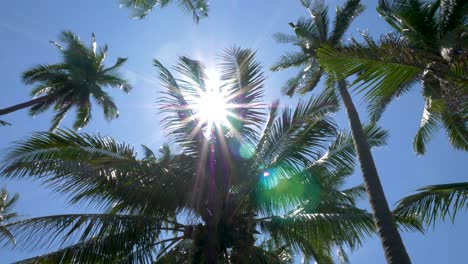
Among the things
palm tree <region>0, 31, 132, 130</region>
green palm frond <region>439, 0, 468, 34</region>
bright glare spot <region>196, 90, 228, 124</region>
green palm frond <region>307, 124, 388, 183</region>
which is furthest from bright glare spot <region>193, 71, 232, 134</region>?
palm tree <region>0, 31, 132, 130</region>

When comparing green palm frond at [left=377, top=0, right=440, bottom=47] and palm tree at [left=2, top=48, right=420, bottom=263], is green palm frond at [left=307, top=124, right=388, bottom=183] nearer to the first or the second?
palm tree at [left=2, top=48, right=420, bottom=263]

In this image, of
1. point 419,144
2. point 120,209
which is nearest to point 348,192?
point 419,144

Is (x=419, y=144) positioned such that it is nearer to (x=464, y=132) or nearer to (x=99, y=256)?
(x=464, y=132)

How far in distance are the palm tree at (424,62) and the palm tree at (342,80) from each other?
A: 0.60m

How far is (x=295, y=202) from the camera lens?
10422 millimetres

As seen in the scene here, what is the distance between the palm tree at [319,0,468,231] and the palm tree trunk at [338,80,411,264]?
0.44 meters

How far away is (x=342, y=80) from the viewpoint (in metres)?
11.8

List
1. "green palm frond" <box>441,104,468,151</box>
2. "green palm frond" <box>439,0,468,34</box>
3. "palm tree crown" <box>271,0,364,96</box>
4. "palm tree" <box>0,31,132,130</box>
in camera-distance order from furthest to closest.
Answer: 1. "palm tree" <box>0,31,132,130</box>
2. "palm tree crown" <box>271,0,364,96</box>
3. "green palm frond" <box>441,104,468,151</box>
4. "green palm frond" <box>439,0,468,34</box>

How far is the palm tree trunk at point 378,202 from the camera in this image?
24.1 ft

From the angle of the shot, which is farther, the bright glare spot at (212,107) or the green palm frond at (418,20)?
the bright glare spot at (212,107)

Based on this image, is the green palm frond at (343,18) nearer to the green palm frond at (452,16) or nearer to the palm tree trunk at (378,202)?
the palm tree trunk at (378,202)

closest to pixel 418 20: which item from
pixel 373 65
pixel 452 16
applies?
pixel 452 16

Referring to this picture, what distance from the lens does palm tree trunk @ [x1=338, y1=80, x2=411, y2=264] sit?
7.36 metres

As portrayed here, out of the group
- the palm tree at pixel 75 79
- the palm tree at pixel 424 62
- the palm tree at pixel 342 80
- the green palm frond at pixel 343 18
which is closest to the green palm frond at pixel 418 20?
the palm tree at pixel 424 62
